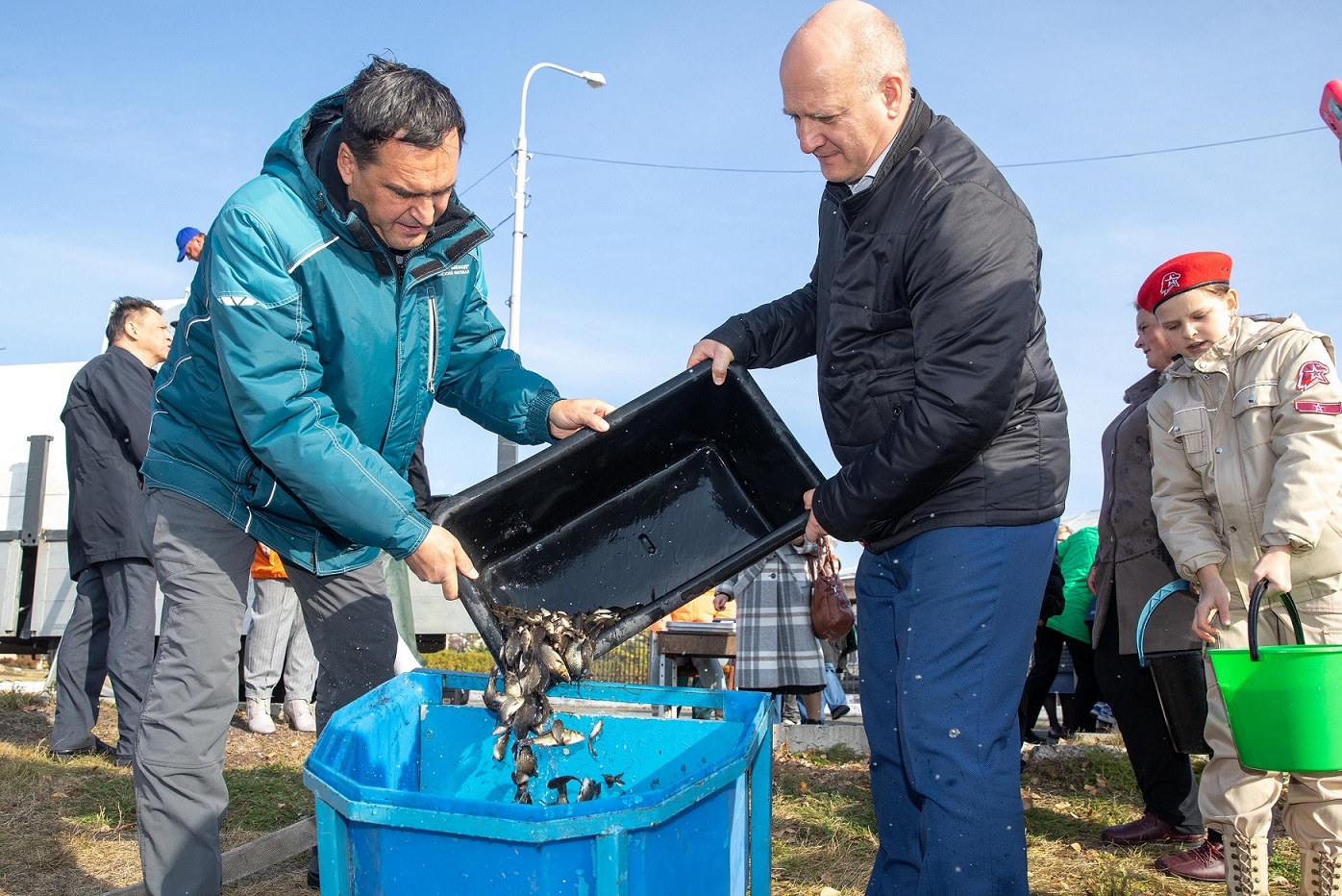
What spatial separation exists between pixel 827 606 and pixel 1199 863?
2785 mm

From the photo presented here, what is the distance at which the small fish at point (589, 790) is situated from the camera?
90.4 inches

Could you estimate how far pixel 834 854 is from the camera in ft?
11.8

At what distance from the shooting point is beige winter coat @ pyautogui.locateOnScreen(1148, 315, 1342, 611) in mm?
2693

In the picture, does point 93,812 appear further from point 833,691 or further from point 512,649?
A: point 833,691

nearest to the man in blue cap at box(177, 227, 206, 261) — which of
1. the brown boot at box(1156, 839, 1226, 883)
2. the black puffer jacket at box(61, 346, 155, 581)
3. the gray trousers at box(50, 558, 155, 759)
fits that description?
the black puffer jacket at box(61, 346, 155, 581)

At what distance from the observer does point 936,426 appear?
2148 mm

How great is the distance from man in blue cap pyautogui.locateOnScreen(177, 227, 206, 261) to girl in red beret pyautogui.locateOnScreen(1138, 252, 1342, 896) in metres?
5.04

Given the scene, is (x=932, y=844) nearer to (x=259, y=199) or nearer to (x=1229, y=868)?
(x=1229, y=868)

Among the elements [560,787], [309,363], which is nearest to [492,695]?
[560,787]

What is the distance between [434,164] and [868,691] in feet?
5.41

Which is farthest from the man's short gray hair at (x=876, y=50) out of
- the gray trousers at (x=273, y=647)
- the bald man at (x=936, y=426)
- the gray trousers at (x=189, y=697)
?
the gray trousers at (x=273, y=647)

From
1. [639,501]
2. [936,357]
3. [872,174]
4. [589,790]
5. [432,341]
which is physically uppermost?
[872,174]

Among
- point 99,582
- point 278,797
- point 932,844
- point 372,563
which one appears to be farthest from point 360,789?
point 99,582

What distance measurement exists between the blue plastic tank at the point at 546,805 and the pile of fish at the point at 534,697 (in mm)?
35
